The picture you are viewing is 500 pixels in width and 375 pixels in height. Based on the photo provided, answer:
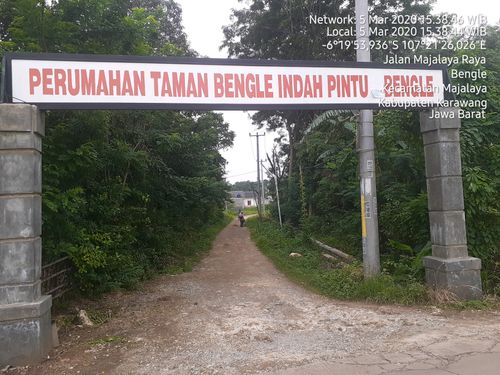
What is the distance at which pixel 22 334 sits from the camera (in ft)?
16.2

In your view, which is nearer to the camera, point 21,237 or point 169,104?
point 21,237

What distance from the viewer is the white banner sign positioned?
5699mm

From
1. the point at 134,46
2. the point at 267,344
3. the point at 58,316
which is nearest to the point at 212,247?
the point at 134,46

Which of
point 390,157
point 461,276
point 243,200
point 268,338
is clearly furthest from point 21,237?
point 243,200

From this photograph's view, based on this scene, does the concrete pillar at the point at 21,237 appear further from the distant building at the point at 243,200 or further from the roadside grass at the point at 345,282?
the distant building at the point at 243,200

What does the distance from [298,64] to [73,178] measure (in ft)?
14.5

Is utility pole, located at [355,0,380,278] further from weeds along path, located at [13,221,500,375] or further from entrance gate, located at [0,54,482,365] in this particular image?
weeds along path, located at [13,221,500,375]

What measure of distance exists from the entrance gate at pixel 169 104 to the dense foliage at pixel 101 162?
3.14 ft

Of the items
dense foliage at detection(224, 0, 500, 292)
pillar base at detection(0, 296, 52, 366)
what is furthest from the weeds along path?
dense foliage at detection(224, 0, 500, 292)

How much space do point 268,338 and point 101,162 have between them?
5.18 meters

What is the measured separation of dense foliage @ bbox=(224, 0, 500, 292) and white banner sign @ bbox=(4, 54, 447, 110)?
3.62 feet

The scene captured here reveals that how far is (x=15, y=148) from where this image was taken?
521 centimetres

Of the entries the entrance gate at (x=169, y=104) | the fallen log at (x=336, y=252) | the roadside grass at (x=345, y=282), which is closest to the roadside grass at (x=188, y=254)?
the roadside grass at (x=345, y=282)

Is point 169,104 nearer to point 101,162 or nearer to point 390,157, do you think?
point 101,162
